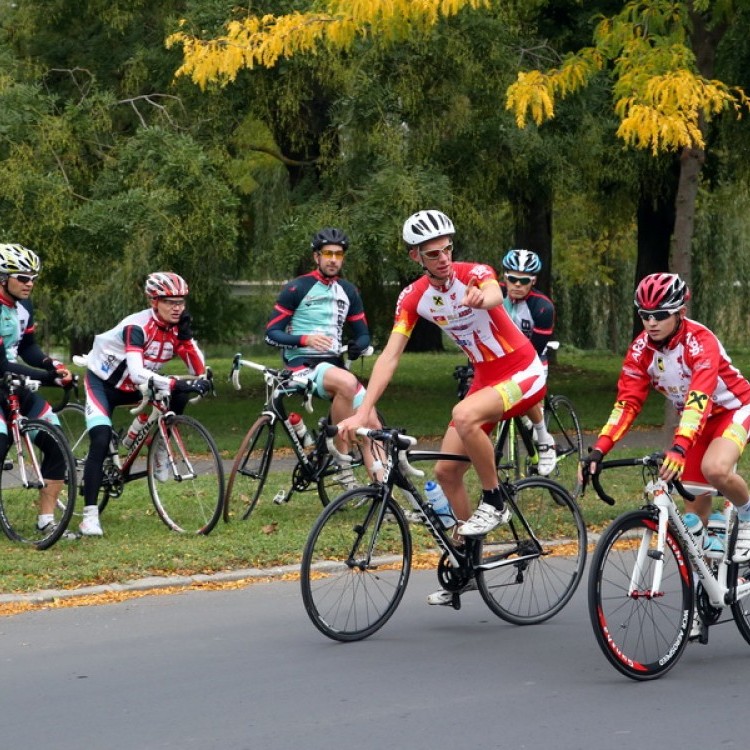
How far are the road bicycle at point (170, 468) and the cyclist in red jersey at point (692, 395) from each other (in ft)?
12.8

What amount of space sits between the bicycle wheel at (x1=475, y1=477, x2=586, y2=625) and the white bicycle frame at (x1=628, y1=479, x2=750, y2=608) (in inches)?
46.8

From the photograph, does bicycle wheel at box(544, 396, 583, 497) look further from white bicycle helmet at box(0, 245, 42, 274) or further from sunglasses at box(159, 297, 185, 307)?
white bicycle helmet at box(0, 245, 42, 274)

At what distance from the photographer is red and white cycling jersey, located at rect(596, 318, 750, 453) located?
7.02m

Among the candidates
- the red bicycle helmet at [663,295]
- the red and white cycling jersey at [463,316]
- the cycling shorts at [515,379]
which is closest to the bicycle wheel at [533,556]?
the cycling shorts at [515,379]

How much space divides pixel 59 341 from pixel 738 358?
17.8 m

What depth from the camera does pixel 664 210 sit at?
25984 mm

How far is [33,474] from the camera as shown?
1032 cm

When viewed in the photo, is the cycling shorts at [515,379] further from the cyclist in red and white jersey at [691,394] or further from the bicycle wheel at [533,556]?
the cyclist in red and white jersey at [691,394]

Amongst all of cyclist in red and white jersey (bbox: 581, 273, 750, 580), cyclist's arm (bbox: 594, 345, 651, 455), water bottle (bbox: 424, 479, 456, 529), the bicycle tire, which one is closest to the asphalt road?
the bicycle tire

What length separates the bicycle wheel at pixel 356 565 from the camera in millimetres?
7371

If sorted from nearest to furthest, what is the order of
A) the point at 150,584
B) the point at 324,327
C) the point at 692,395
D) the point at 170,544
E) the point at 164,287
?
the point at 692,395 < the point at 150,584 < the point at 170,544 < the point at 164,287 < the point at 324,327

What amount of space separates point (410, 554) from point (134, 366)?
3279 mm

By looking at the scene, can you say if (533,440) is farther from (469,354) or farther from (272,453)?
(469,354)

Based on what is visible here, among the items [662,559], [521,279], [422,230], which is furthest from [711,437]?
[521,279]
